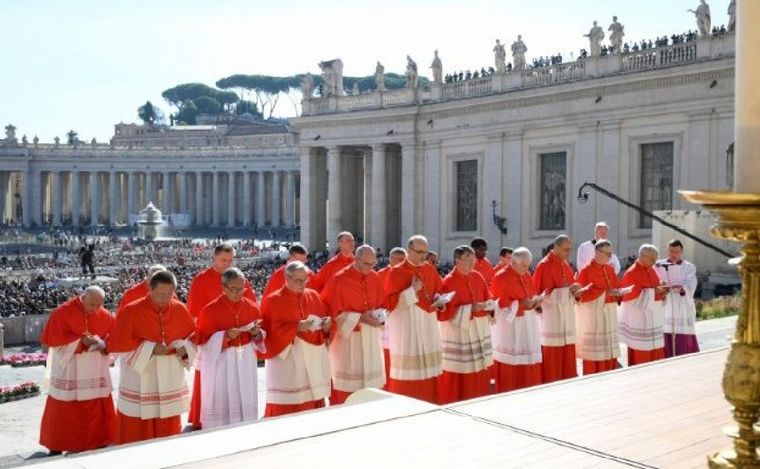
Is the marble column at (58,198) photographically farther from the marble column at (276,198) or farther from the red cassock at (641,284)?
the red cassock at (641,284)

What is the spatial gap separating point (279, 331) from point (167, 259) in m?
46.5

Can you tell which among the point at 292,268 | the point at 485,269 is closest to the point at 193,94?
the point at 485,269

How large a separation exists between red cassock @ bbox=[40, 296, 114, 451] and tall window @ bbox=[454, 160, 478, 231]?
33420 millimetres

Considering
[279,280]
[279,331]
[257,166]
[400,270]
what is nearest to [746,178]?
[279,331]

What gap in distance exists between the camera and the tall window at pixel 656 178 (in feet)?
110

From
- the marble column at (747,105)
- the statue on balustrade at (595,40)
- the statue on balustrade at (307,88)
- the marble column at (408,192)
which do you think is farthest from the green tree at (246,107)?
the marble column at (747,105)

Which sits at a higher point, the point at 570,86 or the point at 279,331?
the point at 570,86

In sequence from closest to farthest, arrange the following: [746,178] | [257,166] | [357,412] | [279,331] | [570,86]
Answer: [746,178]
[357,412]
[279,331]
[570,86]
[257,166]

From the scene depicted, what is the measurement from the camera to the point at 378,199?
154 ft

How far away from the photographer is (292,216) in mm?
101812

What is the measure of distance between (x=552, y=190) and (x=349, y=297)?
28.5 m

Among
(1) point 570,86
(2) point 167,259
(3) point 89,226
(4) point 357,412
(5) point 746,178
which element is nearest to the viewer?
(5) point 746,178

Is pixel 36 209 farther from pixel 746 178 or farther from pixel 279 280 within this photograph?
pixel 746 178

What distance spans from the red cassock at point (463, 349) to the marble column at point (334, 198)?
1450 inches
